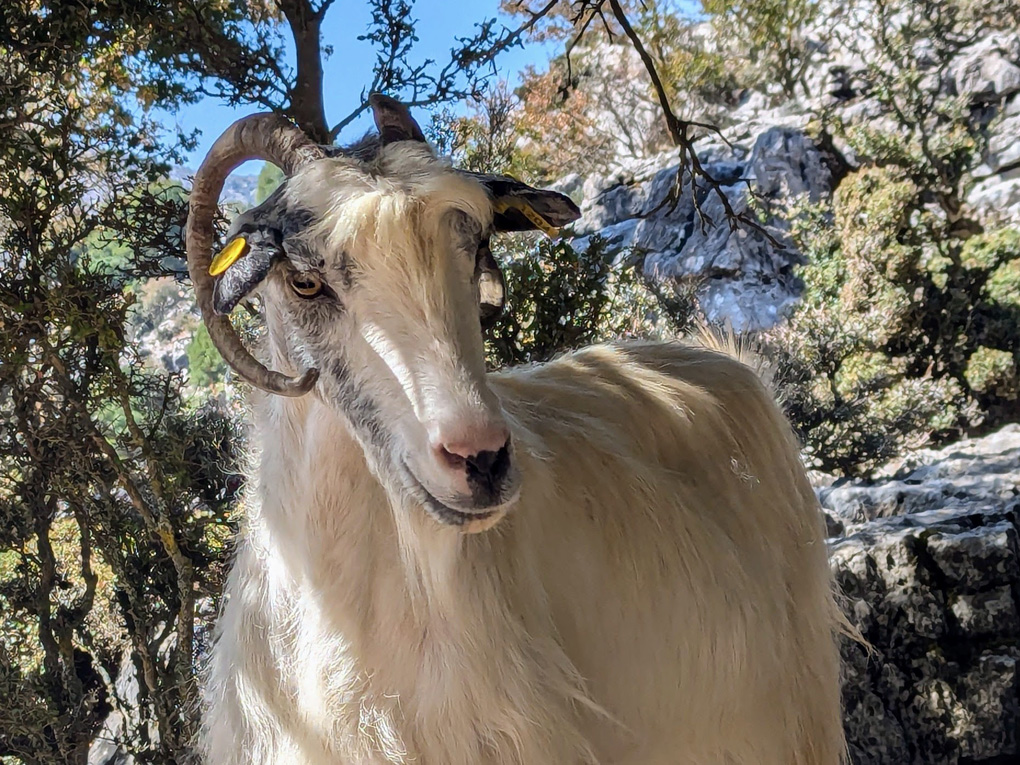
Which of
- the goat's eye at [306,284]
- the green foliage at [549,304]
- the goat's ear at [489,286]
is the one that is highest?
the green foliage at [549,304]

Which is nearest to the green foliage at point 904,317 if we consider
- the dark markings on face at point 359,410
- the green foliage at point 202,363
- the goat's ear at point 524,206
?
the green foliage at point 202,363

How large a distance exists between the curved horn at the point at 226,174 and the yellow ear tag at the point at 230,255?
129 millimetres

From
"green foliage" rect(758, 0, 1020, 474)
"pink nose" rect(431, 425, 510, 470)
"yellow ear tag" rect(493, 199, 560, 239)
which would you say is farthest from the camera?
"green foliage" rect(758, 0, 1020, 474)

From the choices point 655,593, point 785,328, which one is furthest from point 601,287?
point 785,328

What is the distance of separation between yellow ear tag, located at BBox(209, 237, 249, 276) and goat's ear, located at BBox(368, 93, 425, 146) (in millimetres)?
382

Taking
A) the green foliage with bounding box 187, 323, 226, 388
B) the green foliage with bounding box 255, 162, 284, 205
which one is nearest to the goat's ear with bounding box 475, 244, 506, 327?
the green foliage with bounding box 255, 162, 284, 205

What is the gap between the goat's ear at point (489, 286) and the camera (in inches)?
62.5

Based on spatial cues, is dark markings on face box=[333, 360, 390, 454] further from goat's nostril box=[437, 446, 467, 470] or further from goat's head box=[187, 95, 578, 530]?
goat's nostril box=[437, 446, 467, 470]

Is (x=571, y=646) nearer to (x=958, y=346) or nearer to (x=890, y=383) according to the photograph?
(x=890, y=383)

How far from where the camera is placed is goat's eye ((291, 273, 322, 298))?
1.45 metres

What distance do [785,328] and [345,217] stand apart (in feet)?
30.0

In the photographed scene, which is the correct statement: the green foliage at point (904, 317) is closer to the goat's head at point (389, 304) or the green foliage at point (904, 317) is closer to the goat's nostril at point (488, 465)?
the goat's head at point (389, 304)

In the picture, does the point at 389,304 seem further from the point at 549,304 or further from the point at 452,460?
the point at 549,304

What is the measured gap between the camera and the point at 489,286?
173 centimetres
